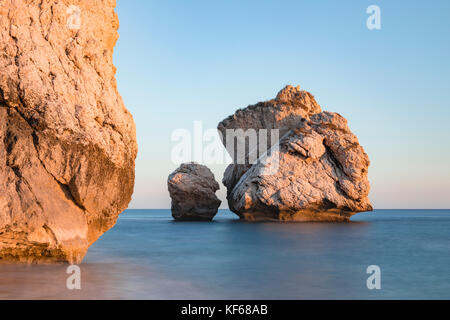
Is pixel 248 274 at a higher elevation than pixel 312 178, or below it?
below

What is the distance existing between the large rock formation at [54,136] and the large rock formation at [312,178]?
22989 millimetres

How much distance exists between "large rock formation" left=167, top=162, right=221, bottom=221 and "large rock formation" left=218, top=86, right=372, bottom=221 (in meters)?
4.06

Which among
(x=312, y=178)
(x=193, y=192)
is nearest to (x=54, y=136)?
(x=312, y=178)

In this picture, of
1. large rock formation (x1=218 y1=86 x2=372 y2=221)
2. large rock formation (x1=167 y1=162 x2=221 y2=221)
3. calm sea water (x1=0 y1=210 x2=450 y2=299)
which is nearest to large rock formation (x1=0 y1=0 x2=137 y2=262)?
calm sea water (x1=0 y1=210 x2=450 y2=299)

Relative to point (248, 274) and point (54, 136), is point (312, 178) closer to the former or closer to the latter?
point (248, 274)

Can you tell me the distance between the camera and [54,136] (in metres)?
8.84

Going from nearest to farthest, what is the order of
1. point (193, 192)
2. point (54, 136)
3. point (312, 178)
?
point (54, 136)
point (312, 178)
point (193, 192)

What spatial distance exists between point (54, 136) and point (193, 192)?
2799 centimetres

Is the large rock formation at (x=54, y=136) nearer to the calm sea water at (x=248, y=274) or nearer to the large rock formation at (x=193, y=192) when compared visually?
the calm sea water at (x=248, y=274)

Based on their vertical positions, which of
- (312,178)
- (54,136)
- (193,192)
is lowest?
(193,192)

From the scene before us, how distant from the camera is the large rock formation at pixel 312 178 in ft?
104

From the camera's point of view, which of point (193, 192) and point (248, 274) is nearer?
point (248, 274)

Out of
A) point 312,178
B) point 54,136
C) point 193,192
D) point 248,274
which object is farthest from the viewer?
point 193,192

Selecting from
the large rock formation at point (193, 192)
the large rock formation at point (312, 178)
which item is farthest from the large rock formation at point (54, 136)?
the large rock formation at point (193, 192)
